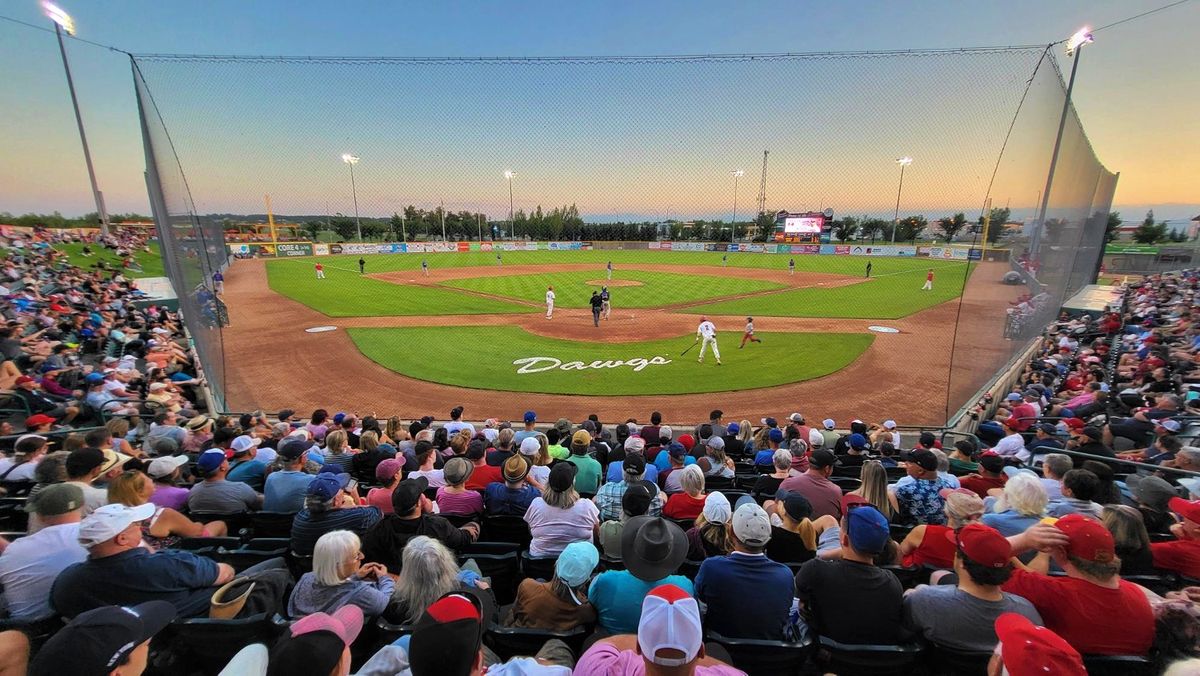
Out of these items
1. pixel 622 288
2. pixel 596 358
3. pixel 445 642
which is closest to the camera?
pixel 445 642

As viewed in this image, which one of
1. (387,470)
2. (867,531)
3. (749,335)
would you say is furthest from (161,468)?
(749,335)

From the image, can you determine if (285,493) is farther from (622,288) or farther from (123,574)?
(622,288)

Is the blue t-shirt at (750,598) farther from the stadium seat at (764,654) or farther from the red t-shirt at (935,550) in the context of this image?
the red t-shirt at (935,550)

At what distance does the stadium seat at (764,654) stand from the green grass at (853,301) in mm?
24042

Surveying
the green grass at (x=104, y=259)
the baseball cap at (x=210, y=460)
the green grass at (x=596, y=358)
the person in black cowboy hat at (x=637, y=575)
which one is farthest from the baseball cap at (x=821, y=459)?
the green grass at (x=104, y=259)

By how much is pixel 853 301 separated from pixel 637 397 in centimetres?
2262

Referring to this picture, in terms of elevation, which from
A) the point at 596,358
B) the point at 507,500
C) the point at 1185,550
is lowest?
the point at 596,358

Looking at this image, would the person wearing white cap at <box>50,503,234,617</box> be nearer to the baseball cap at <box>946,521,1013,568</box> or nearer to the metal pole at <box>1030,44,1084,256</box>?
the baseball cap at <box>946,521,1013,568</box>

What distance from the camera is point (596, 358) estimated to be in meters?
17.5

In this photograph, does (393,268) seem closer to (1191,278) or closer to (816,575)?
(816,575)

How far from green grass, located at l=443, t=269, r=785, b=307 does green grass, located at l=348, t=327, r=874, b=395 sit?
8564 millimetres

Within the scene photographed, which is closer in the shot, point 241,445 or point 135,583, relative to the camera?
point 135,583

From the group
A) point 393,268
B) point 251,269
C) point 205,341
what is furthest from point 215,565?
point 251,269

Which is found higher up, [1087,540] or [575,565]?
[1087,540]
